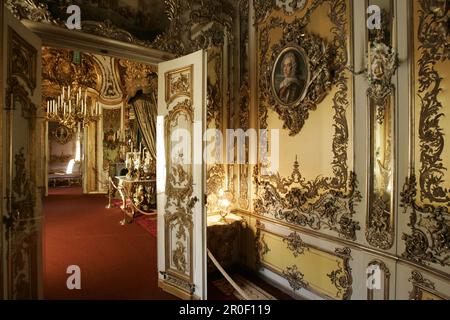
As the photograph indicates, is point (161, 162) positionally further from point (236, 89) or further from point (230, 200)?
point (236, 89)

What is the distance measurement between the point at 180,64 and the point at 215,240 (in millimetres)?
2247

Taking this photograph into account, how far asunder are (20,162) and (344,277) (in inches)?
121

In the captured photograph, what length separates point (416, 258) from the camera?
197 centimetres

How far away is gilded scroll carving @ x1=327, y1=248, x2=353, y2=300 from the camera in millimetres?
2432

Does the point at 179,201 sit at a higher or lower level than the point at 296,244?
higher

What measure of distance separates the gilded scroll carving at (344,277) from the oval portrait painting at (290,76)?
1615 mm

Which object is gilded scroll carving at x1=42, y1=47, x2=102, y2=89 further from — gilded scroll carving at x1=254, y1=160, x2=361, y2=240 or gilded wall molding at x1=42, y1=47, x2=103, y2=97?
gilded scroll carving at x1=254, y1=160, x2=361, y2=240

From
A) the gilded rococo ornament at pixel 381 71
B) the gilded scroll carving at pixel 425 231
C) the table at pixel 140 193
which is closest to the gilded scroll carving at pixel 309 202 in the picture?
the gilded scroll carving at pixel 425 231

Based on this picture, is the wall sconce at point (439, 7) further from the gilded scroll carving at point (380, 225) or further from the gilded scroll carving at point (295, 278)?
the gilded scroll carving at point (295, 278)

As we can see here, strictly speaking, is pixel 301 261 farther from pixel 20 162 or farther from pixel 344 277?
pixel 20 162

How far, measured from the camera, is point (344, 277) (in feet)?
8.09

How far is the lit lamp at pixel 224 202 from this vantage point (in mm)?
3562

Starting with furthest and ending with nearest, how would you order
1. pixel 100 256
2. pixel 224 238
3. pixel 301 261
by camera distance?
1. pixel 100 256
2. pixel 224 238
3. pixel 301 261

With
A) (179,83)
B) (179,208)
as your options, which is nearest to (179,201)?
(179,208)
